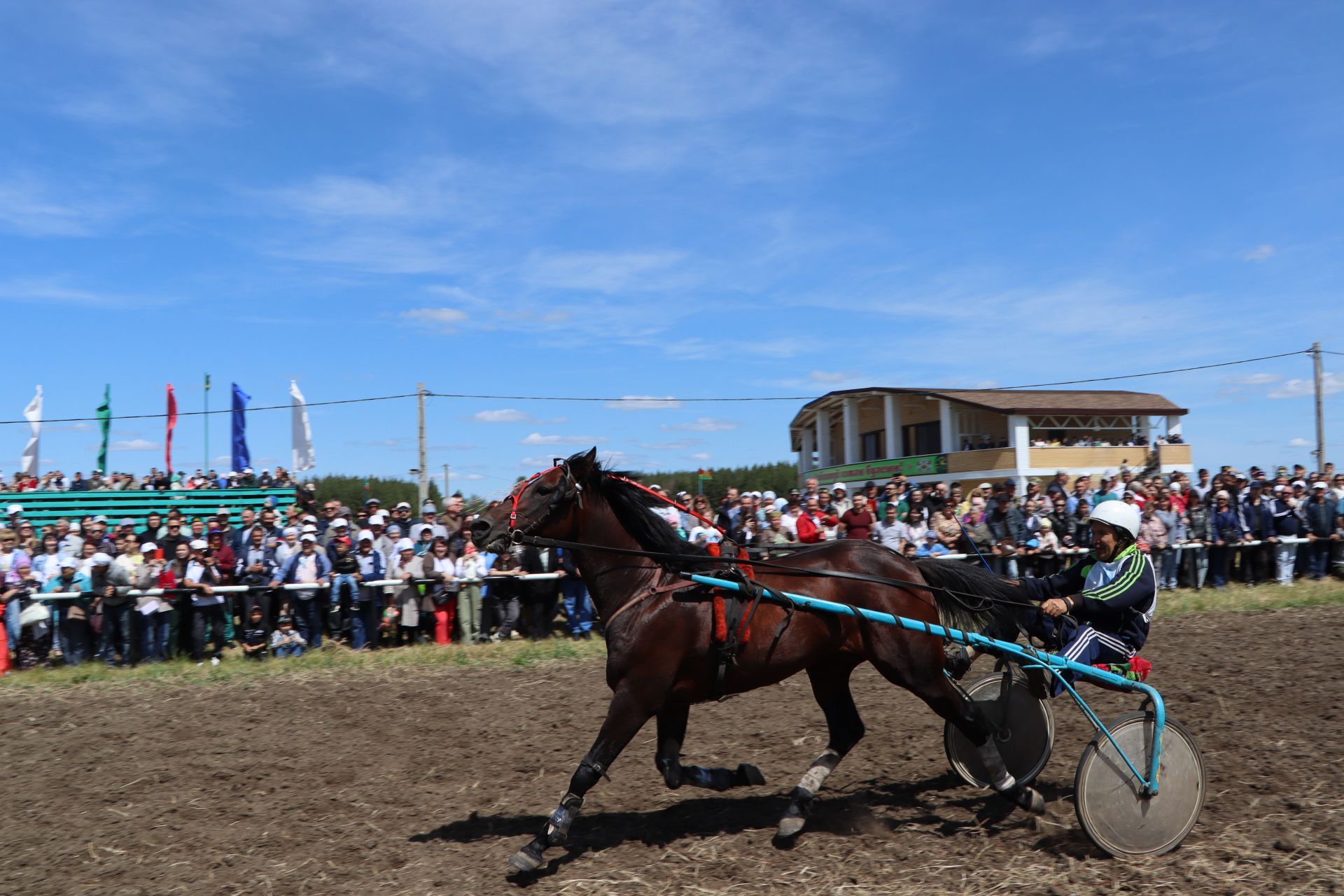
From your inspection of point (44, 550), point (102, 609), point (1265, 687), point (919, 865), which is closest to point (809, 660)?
point (919, 865)

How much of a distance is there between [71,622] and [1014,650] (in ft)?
31.8

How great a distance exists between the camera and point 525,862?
4812mm

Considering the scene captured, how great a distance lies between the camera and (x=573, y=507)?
5.54 m

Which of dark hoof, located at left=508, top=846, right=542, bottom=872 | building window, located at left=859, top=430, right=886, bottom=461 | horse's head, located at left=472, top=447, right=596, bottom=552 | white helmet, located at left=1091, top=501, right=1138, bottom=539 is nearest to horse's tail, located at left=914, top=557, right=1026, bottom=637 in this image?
white helmet, located at left=1091, top=501, right=1138, bottom=539

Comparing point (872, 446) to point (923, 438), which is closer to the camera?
point (923, 438)

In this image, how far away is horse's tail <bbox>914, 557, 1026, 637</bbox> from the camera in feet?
18.8

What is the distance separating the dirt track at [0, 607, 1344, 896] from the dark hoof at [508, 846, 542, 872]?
0.09m

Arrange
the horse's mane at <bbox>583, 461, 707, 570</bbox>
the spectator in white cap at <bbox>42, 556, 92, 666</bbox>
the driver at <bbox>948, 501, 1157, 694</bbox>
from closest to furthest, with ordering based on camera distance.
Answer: the driver at <bbox>948, 501, 1157, 694</bbox> → the horse's mane at <bbox>583, 461, 707, 570</bbox> → the spectator in white cap at <bbox>42, 556, 92, 666</bbox>

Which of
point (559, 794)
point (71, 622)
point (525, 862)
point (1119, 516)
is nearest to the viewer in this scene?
point (525, 862)

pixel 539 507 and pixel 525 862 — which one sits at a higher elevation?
pixel 539 507

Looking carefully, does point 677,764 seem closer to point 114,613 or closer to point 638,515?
point 638,515

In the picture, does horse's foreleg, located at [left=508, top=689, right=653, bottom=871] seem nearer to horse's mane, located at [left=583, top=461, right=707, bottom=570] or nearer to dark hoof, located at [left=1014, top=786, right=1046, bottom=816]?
horse's mane, located at [left=583, top=461, right=707, bottom=570]

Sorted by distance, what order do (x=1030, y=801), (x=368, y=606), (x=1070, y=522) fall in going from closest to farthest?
(x=1030, y=801) < (x=368, y=606) < (x=1070, y=522)

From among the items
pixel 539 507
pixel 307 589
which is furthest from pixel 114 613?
pixel 539 507
